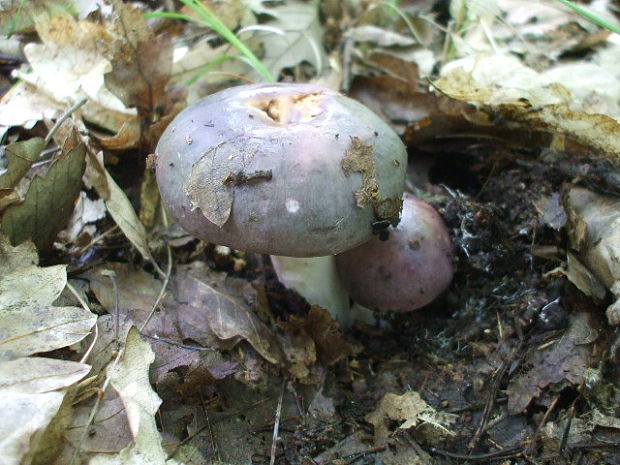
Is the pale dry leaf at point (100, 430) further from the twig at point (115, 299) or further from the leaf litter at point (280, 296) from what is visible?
the twig at point (115, 299)

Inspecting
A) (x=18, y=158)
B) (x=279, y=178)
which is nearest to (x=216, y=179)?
(x=279, y=178)

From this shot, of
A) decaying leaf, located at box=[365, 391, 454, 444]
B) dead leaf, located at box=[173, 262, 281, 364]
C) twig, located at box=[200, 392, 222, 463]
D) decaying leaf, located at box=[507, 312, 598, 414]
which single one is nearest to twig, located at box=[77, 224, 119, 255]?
dead leaf, located at box=[173, 262, 281, 364]

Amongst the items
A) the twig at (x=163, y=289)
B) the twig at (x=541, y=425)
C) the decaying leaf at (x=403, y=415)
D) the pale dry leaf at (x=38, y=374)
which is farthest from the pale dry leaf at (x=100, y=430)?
the twig at (x=541, y=425)

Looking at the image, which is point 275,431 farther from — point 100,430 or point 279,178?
point 279,178

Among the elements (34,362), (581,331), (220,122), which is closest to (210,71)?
(220,122)

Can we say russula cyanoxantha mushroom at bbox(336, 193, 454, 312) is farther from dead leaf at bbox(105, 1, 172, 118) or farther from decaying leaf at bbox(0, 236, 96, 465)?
dead leaf at bbox(105, 1, 172, 118)

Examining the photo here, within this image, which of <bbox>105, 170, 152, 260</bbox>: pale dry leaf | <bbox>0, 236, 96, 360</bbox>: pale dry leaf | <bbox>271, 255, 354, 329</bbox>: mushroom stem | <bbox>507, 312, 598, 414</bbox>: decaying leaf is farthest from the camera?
<bbox>271, 255, 354, 329</bbox>: mushroom stem
